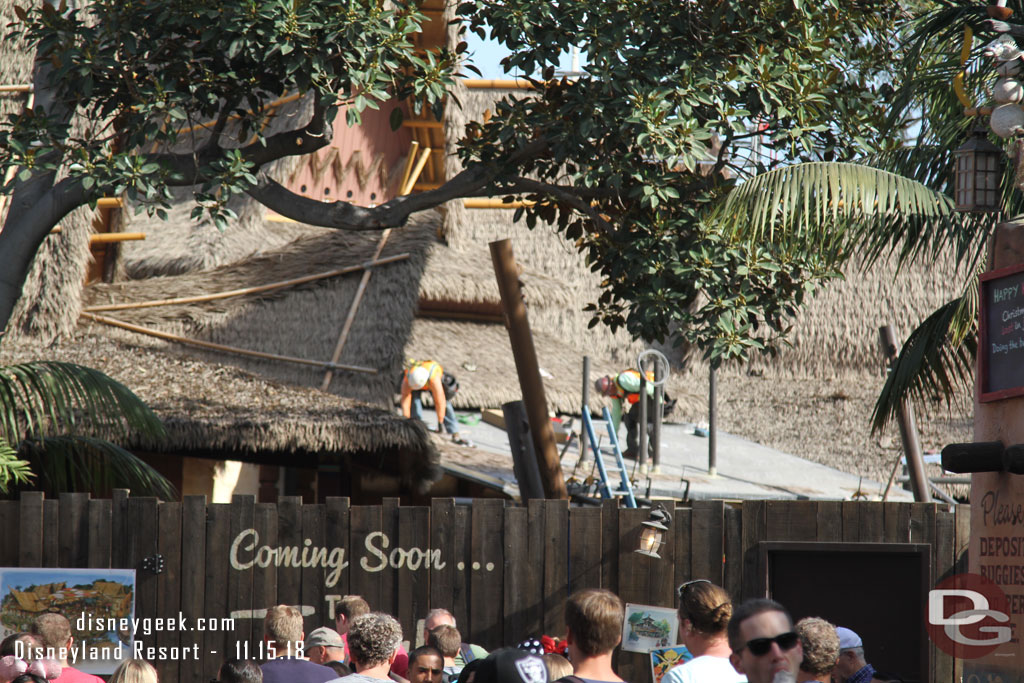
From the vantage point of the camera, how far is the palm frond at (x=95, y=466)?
9.45m

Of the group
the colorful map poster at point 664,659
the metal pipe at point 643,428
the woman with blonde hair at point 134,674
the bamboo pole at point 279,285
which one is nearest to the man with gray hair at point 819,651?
the woman with blonde hair at point 134,674

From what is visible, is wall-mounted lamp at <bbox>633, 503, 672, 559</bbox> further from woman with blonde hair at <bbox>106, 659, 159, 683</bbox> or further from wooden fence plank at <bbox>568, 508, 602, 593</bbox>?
woman with blonde hair at <bbox>106, 659, 159, 683</bbox>

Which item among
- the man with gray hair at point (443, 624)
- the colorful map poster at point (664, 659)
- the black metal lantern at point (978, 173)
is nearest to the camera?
the man with gray hair at point (443, 624)

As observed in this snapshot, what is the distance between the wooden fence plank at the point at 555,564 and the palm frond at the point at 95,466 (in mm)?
3148

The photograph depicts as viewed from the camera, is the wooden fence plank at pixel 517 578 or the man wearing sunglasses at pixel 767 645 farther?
the wooden fence plank at pixel 517 578

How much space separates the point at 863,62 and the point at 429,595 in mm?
5680

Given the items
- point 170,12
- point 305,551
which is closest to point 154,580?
point 305,551

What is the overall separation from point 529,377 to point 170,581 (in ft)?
10.9

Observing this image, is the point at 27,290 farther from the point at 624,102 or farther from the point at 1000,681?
the point at 1000,681

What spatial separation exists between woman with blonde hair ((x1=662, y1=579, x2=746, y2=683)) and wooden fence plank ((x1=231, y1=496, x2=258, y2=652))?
4.65 m

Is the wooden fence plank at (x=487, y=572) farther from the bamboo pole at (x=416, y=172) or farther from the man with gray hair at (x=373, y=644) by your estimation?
the bamboo pole at (x=416, y=172)

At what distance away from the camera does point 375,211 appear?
9.81m

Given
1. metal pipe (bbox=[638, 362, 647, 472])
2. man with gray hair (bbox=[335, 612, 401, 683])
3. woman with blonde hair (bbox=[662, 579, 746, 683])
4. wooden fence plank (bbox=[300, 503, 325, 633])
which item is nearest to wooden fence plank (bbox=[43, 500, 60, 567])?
wooden fence plank (bbox=[300, 503, 325, 633])

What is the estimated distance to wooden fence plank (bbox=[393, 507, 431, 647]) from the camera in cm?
827
